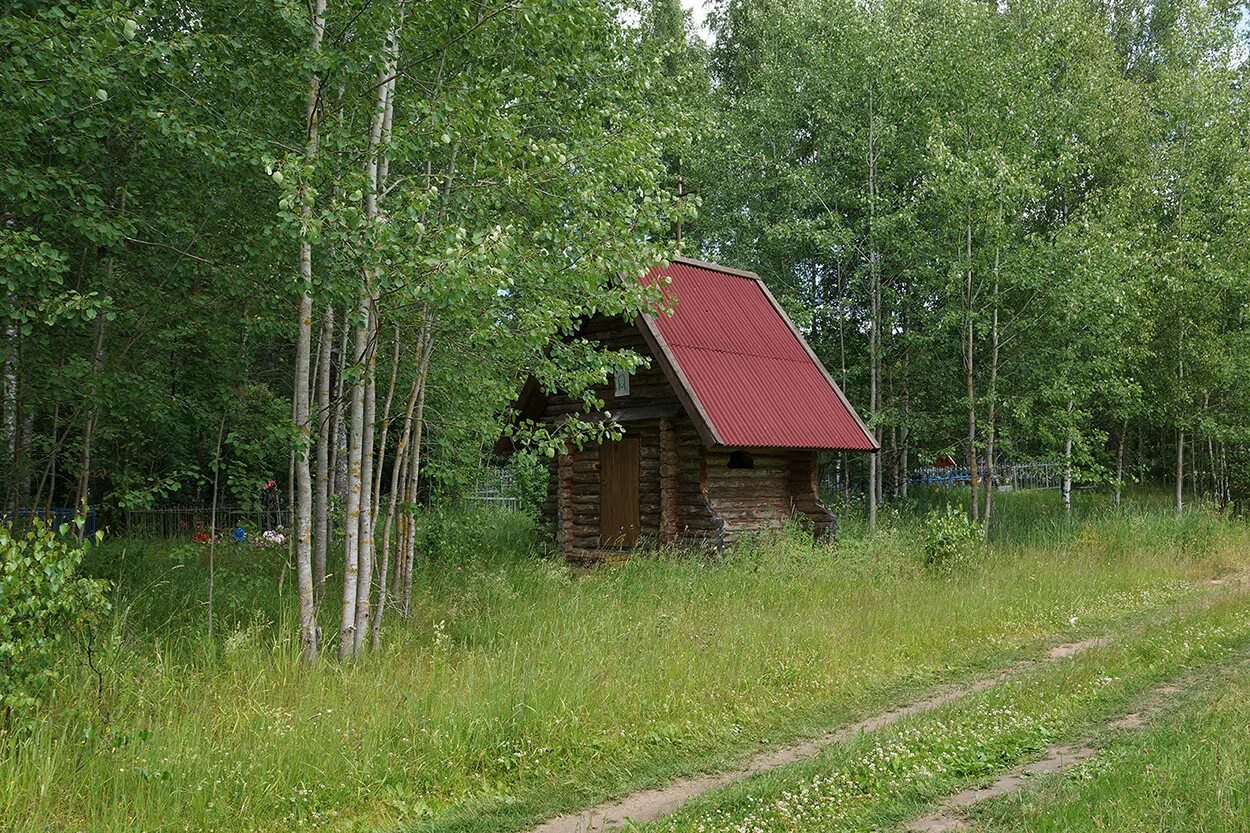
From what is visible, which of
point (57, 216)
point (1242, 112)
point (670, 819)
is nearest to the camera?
point (670, 819)

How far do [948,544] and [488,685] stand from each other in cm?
895

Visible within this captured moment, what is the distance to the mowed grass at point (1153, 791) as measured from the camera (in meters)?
4.68

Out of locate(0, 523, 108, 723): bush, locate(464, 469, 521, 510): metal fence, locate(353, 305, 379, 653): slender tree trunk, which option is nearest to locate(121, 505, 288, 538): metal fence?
locate(464, 469, 521, 510): metal fence

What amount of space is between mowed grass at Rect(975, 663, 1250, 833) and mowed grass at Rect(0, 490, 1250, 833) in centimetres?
203

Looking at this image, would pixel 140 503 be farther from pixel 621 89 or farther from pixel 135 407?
pixel 621 89

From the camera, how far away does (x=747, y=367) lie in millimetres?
16172

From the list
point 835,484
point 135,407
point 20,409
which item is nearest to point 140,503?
point 135,407

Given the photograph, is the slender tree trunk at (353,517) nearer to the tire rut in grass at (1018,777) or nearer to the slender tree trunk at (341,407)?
the slender tree trunk at (341,407)

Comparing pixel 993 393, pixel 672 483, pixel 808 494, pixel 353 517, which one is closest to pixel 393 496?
pixel 353 517

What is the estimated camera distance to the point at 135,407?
958cm

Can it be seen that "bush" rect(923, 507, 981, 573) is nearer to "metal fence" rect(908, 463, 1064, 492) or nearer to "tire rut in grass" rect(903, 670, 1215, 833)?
"tire rut in grass" rect(903, 670, 1215, 833)

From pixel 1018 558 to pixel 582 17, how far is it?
10891 mm

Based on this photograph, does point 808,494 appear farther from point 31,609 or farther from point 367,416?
point 31,609

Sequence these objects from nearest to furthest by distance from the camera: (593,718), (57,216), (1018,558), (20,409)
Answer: (593,718) → (57,216) → (20,409) → (1018,558)
